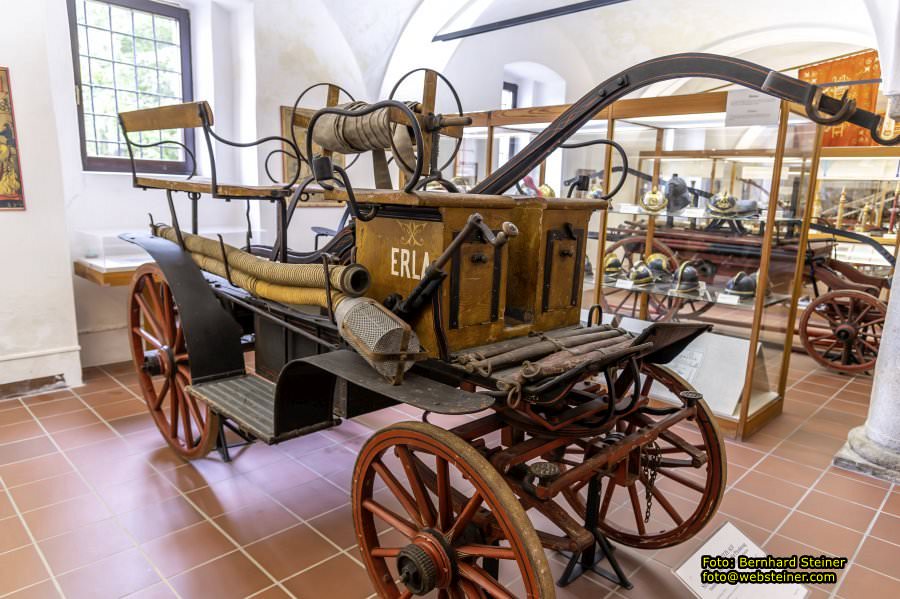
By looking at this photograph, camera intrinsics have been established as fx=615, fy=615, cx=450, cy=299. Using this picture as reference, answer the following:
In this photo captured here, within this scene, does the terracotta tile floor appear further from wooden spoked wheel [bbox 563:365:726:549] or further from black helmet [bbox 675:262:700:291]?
black helmet [bbox 675:262:700:291]

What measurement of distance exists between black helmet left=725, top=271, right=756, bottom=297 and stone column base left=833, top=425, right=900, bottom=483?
1147 mm

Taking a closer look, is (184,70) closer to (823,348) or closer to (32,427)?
(32,427)

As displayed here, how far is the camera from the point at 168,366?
335cm

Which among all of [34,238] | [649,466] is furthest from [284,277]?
[34,238]

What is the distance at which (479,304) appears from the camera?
2117 mm

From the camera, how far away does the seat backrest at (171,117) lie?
2686 mm

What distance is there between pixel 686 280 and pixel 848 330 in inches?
66.9

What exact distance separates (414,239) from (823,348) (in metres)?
5.50

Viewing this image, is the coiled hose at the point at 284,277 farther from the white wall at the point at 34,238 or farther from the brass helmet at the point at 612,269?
the brass helmet at the point at 612,269

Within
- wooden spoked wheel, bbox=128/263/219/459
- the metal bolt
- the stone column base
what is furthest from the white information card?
wooden spoked wheel, bbox=128/263/219/459

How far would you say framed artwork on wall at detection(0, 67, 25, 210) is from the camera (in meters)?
4.06

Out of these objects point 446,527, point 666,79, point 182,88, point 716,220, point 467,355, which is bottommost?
point 446,527

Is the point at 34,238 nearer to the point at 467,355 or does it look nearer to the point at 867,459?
the point at 467,355

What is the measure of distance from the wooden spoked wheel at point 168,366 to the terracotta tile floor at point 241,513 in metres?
0.19
